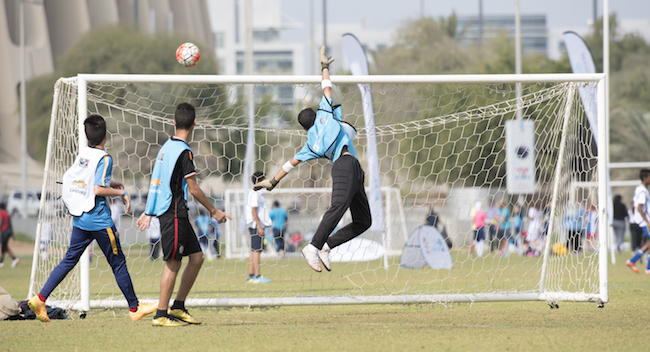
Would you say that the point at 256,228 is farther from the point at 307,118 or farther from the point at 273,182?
the point at 307,118

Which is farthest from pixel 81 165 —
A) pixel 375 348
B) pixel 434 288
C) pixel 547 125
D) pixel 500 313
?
pixel 547 125

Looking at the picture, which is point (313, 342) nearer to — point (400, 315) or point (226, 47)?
point (400, 315)

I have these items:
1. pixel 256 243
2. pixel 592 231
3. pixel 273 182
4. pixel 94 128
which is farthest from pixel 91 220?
pixel 592 231

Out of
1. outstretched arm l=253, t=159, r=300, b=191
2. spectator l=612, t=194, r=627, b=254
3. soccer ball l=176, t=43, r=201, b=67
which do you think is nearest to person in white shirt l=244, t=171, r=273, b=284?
soccer ball l=176, t=43, r=201, b=67

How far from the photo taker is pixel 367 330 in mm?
5438

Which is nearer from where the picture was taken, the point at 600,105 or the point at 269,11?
the point at 600,105

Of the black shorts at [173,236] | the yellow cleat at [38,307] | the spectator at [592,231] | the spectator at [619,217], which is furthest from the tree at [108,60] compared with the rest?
the black shorts at [173,236]

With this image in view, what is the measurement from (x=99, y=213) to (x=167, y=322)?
3.87 feet

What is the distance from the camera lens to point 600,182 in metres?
7.04

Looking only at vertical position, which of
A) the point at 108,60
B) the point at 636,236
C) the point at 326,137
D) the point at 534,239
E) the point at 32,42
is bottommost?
the point at 534,239

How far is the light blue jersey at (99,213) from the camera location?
5.70 meters

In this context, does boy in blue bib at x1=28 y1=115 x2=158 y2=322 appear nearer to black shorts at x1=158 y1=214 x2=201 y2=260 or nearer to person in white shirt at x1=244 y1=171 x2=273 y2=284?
black shorts at x1=158 y1=214 x2=201 y2=260

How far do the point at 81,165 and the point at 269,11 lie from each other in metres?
73.3

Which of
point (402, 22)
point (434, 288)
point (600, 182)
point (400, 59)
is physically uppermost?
point (402, 22)
